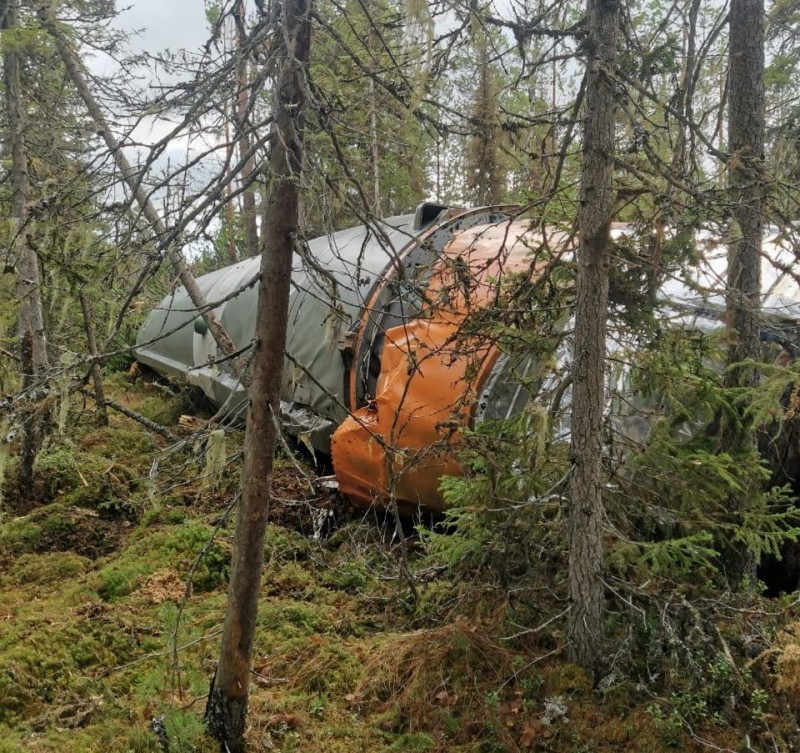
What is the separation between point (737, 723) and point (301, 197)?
12.3 feet

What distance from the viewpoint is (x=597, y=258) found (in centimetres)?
362

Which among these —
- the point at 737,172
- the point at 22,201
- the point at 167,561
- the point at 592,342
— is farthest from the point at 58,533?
the point at 737,172

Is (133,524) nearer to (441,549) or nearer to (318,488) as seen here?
(318,488)

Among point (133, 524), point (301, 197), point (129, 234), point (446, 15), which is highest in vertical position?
point (446, 15)

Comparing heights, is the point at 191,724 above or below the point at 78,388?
below

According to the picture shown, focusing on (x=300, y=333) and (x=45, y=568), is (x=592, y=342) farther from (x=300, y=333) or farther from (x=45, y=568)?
(x=45, y=568)

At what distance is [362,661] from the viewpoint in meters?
4.60

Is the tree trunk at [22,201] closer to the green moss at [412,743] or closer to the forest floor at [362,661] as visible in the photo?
the forest floor at [362,661]

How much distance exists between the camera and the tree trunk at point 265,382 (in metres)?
3.11

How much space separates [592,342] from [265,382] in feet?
5.98

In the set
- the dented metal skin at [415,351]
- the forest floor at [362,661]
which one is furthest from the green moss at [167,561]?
the dented metal skin at [415,351]

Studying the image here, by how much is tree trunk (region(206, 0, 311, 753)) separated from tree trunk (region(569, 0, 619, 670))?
1.56 m

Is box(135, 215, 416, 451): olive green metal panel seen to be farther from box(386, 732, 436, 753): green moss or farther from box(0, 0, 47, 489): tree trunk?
box(386, 732, 436, 753): green moss

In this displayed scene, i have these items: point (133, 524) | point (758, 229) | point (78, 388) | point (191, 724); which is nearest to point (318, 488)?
point (133, 524)
